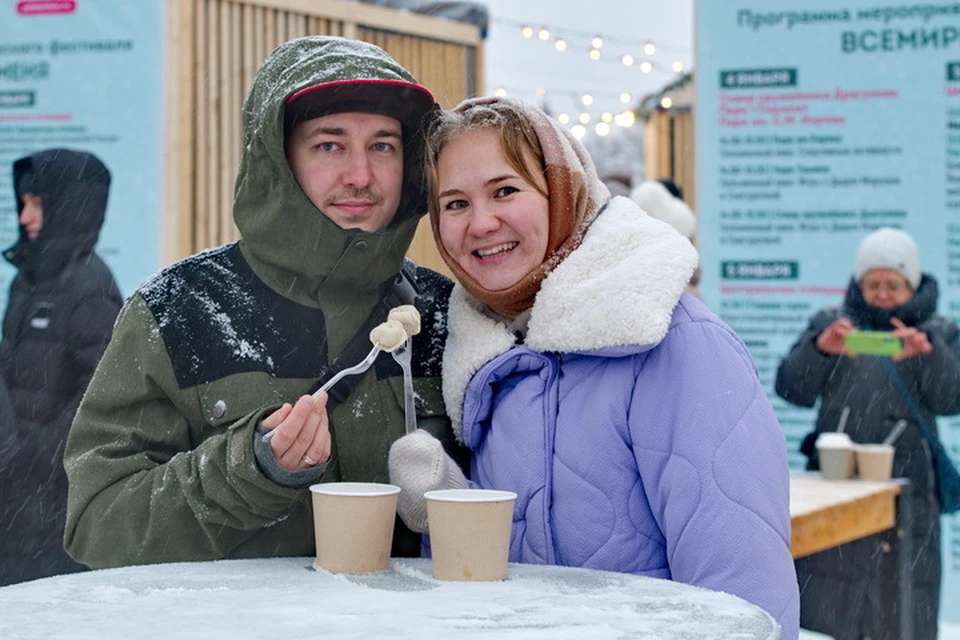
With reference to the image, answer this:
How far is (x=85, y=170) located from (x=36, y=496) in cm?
134

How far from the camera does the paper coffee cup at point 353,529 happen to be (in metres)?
1.60

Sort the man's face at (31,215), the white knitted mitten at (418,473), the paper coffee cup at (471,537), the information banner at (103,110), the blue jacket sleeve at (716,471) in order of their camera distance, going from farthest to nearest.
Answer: the information banner at (103,110), the man's face at (31,215), the white knitted mitten at (418,473), the blue jacket sleeve at (716,471), the paper coffee cup at (471,537)

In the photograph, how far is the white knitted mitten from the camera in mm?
1845

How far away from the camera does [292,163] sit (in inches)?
81.8

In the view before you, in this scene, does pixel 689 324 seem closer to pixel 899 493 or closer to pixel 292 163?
pixel 292 163

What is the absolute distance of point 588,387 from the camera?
1838 mm

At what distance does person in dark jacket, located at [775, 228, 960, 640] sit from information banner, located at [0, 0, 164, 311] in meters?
3.09

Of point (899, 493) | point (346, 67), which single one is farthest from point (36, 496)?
point (899, 493)

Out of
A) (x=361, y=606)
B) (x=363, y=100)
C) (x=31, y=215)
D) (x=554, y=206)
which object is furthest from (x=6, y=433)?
(x=361, y=606)

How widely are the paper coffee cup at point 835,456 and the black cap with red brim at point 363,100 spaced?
2716 mm

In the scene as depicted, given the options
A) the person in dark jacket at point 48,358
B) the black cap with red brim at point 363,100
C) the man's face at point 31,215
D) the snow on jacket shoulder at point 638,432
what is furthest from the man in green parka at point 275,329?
the man's face at point 31,215

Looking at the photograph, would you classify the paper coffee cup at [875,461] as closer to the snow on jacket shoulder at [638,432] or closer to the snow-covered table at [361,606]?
the snow on jacket shoulder at [638,432]

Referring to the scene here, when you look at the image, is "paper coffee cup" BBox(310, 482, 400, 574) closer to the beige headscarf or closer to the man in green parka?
the man in green parka

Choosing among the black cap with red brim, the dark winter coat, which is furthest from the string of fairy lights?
the black cap with red brim
